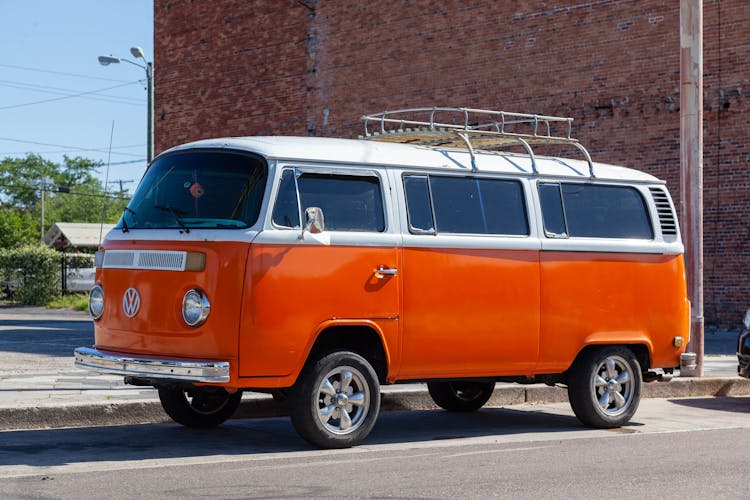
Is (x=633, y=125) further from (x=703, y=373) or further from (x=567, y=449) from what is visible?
(x=567, y=449)

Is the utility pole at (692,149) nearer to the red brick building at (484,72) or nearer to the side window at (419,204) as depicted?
the side window at (419,204)

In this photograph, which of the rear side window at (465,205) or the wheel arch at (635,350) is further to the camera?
the wheel arch at (635,350)

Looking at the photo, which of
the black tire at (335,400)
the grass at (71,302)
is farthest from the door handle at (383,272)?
the grass at (71,302)

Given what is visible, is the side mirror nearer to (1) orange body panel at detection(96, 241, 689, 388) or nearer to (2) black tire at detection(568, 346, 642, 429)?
(1) orange body panel at detection(96, 241, 689, 388)

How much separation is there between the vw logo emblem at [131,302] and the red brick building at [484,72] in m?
16.8

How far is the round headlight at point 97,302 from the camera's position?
9352mm

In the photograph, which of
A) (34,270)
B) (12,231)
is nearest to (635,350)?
(34,270)

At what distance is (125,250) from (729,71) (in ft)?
56.6

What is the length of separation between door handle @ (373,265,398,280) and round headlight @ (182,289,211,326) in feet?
4.65

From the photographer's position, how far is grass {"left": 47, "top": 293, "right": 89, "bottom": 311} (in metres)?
38.6

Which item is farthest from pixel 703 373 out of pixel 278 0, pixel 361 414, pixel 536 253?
pixel 278 0

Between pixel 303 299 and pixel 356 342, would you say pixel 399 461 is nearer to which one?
pixel 356 342

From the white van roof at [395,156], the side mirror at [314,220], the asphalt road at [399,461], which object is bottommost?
the asphalt road at [399,461]

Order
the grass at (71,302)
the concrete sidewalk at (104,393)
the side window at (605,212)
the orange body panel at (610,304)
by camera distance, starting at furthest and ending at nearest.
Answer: the grass at (71,302)
the side window at (605,212)
the orange body panel at (610,304)
the concrete sidewalk at (104,393)
